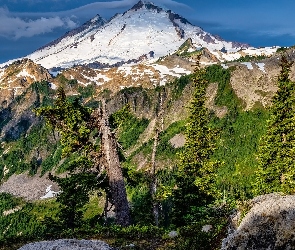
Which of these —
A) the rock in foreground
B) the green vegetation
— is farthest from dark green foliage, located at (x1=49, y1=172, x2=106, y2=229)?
the rock in foreground

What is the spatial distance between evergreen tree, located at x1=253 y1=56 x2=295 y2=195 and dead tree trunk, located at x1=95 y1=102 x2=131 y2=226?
2568 cm

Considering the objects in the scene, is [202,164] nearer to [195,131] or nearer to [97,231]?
[195,131]

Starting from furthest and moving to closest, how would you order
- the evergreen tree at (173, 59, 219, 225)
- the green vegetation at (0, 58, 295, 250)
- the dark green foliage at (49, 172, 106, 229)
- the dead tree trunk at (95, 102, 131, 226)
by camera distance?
the evergreen tree at (173, 59, 219, 225) < the dark green foliage at (49, 172, 106, 229) < the dead tree trunk at (95, 102, 131, 226) < the green vegetation at (0, 58, 295, 250)

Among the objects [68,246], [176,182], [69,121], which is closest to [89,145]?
[69,121]

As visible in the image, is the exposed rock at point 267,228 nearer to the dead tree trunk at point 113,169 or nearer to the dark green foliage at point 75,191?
the dead tree trunk at point 113,169

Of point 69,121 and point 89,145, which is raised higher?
point 69,121

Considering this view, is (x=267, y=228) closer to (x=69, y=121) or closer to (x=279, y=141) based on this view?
(x=69, y=121)

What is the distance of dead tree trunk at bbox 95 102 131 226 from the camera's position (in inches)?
1159

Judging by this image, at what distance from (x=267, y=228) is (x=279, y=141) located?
133ft

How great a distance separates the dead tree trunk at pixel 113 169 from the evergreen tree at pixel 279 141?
2568cm

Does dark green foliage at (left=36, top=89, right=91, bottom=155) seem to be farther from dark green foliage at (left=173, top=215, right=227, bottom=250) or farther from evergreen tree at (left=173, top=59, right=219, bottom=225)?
evergreen tree at (left=173, top=59, right=219, bottom=225)

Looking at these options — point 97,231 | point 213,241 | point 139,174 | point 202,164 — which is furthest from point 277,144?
point 213,241

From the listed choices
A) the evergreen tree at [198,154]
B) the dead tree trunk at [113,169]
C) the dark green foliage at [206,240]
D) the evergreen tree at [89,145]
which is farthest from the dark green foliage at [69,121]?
the evergreen tree at [198,154]

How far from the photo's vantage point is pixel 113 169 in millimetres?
29750
